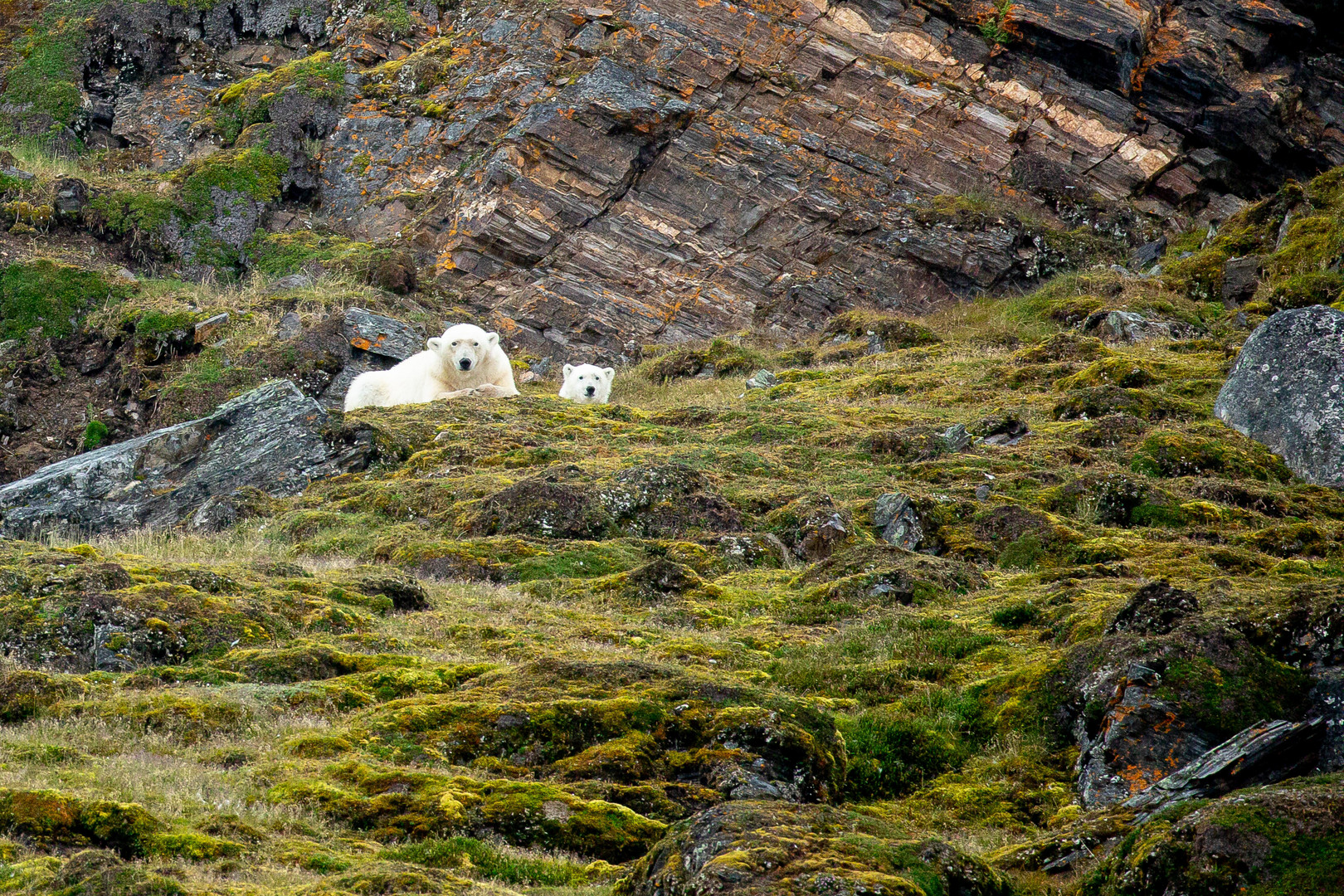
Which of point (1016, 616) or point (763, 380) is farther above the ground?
point (1016, 616)

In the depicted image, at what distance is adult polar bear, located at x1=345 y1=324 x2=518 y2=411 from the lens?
22094 mm

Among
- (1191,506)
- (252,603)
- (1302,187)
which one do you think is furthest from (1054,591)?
(1302,187)

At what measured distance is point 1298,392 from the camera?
53.1 ft

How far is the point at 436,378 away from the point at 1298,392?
1456cm

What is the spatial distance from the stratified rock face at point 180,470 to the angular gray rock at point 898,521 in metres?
8.83

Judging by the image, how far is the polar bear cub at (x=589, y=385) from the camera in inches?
928

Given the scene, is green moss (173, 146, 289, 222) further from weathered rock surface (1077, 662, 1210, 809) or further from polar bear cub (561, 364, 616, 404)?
weathered rock surface (1077, 662, 1210, 809)

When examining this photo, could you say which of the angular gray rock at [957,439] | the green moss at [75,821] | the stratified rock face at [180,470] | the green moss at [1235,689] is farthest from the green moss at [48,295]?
the green moss at [1235,689]

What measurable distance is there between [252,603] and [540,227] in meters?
23.2

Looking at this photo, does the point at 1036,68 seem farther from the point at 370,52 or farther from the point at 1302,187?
the point at 370,52

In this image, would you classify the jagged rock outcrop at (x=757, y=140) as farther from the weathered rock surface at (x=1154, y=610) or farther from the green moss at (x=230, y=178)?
the weathered rock surface at (x=1154, y=610)

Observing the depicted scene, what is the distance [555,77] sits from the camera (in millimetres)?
34031

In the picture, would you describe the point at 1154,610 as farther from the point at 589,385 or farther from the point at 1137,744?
the point at 589,385

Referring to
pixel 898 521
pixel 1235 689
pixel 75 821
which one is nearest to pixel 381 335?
pixel 898 521
